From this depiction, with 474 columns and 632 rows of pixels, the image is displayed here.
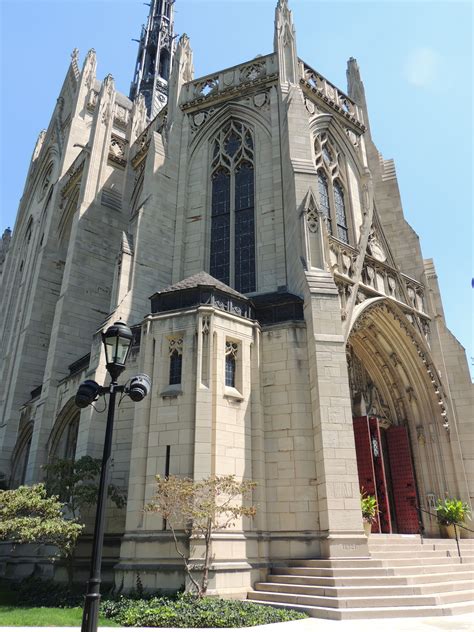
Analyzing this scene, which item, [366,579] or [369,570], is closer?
[366,579]

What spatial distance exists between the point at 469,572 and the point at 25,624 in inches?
415

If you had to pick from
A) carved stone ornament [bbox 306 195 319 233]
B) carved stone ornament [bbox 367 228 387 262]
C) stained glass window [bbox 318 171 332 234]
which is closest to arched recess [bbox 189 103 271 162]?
stained glass window [bbox 318 171 332 234]

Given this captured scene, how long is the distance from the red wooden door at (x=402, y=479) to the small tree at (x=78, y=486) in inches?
413

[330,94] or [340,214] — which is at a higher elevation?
[330,94]

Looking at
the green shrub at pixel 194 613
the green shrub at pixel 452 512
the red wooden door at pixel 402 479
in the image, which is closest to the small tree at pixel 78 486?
the green shrub at pixel 194 613

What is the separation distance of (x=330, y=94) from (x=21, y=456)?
2254 centimetres

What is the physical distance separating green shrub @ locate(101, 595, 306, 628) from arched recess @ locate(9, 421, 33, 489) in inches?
500

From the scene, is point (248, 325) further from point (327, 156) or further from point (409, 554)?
point (327, 156)

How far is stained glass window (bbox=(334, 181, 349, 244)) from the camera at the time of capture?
21.2 metres

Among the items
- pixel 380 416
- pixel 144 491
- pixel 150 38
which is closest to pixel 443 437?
pixel 380 416

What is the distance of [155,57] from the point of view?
202ft

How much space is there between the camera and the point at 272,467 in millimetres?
13359

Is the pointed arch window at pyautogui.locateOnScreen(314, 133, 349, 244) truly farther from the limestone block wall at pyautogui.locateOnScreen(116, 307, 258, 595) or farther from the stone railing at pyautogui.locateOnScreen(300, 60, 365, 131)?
the limestone block wall at pyautogui.locateOnScreen(116, 307, 258, 595)

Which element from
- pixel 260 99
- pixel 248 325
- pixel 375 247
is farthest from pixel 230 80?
pixel 248 325
